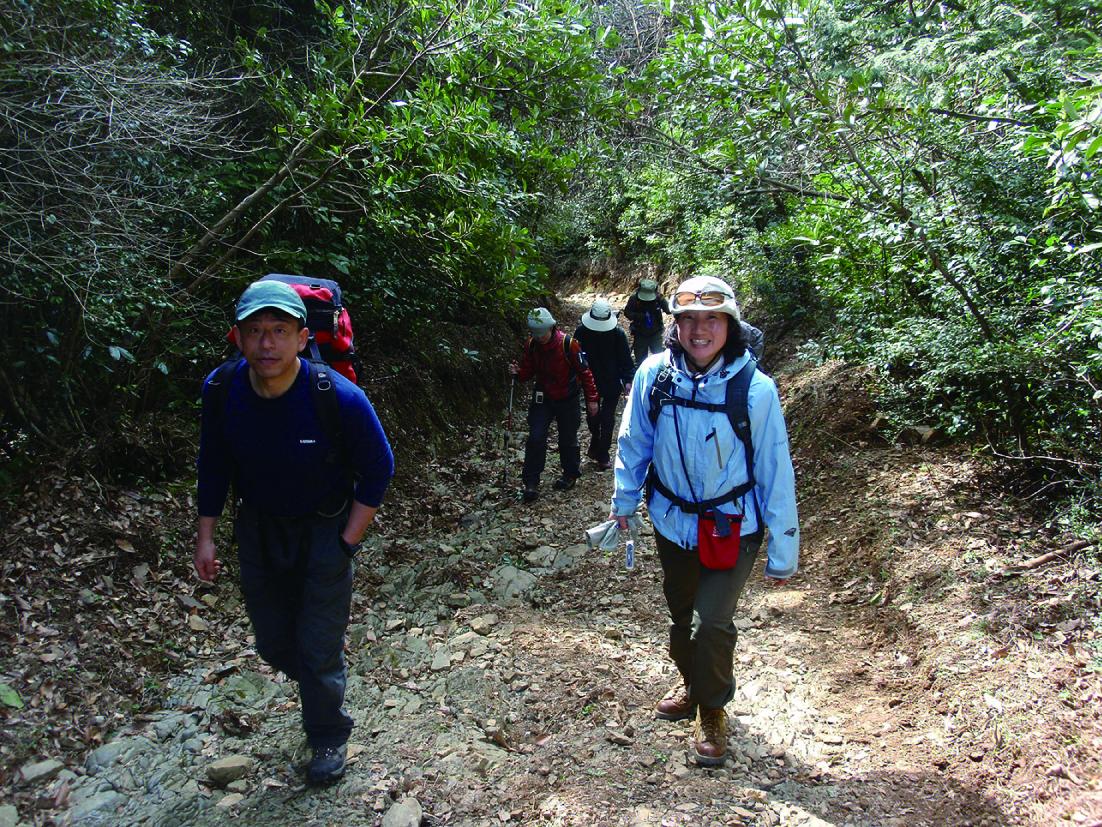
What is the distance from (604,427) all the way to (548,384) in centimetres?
140

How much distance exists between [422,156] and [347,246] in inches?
66.5

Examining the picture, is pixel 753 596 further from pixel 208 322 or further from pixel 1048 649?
pixel 208 322

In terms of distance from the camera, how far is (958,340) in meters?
6.12

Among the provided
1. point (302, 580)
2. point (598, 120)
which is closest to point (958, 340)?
point (598, 120)

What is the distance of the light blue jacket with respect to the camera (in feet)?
10.6

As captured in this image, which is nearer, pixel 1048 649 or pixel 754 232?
pixel 1048 649

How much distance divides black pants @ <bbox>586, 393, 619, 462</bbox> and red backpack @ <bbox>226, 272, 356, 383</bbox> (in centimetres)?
545

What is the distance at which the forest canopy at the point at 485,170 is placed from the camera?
462cm

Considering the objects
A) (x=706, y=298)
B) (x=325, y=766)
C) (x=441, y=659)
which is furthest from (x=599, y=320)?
(x=325, y=766)

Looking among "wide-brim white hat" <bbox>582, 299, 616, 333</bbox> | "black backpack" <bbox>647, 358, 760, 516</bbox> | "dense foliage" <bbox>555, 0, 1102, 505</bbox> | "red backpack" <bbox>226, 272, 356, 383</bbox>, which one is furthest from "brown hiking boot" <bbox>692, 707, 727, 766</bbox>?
"wide-brim white hat" <bbox>582, 299, 616, 333</bbox>

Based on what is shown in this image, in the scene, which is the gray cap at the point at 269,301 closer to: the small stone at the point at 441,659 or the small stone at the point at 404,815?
the small stone at the point at 404,815

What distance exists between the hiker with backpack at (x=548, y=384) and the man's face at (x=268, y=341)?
4.85 m

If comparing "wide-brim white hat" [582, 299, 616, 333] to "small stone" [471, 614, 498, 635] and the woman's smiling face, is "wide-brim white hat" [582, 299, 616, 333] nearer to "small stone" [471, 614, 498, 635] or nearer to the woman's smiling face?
"small stone" [471, 614, 498, 635]

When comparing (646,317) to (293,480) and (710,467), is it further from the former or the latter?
(293,480)
